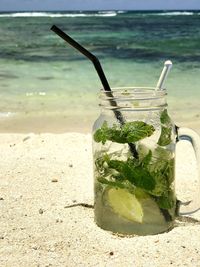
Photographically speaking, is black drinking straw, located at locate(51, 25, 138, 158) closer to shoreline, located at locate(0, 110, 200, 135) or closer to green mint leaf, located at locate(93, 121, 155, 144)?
green mint leaf, located at locate(93, 121, 155, 144)

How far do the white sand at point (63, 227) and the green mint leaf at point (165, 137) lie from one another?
1.26ft

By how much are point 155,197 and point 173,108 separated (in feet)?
13.4

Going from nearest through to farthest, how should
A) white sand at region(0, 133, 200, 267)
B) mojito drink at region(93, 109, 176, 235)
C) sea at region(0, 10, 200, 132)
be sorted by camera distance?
white sand at region(0, 133, 200, 267) < mojito drink at region(93, 109, 176, 235) < sea at region(0, 10, 200, 132)

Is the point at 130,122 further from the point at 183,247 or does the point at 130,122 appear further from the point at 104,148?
the point at 183,247

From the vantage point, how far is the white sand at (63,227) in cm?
221

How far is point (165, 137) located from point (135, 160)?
0.16 meters

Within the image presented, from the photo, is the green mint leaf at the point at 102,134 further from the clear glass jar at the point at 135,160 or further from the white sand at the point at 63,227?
the white sand at the point at 63,227

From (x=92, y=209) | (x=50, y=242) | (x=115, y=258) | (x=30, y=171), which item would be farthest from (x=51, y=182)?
(x=115, y=258)

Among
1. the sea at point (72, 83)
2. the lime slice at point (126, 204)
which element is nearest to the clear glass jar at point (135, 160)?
the lime slice at point (126, 204)

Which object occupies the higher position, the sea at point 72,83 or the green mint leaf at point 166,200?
the green mint leaf at point 166,200

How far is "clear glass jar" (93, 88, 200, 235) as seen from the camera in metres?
2.31

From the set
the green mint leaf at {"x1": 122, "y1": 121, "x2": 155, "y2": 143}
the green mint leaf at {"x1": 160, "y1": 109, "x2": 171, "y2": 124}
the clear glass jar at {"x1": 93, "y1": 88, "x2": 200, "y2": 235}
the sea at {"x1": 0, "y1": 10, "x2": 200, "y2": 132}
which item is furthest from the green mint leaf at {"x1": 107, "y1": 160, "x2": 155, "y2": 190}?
the sea at {"x1": 0, "y1": 10, "x2": 200, "y2": 132}

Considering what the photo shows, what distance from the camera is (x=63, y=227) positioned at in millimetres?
2535

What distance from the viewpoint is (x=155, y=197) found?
7.69 ft
